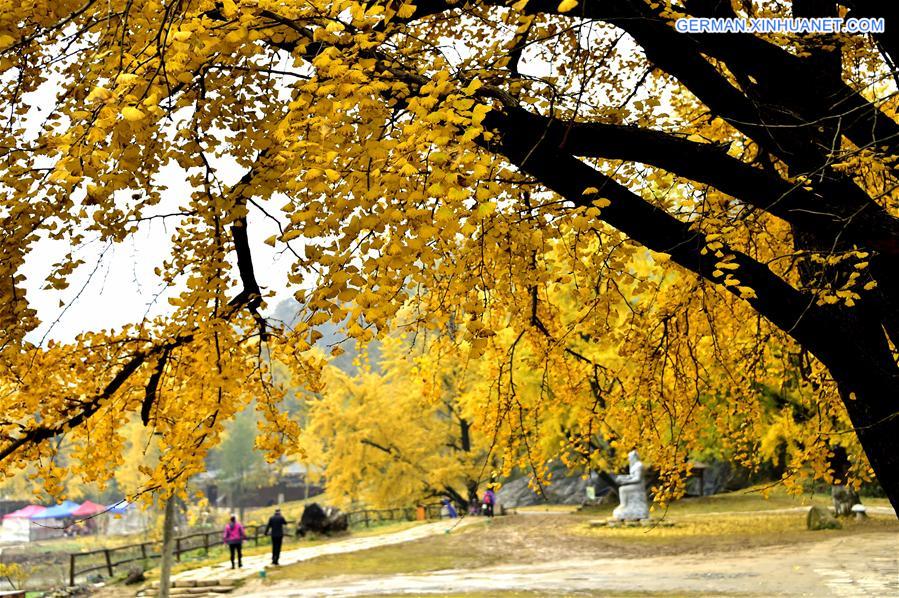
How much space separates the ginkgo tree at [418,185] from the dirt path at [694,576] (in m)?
4.26

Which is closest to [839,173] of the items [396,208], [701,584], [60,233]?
[396,208]

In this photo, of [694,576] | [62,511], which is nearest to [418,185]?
[694,576]

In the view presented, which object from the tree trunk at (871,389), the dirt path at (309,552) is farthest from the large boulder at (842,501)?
the tree trunk at (871,389)

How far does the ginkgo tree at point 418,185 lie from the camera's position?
Result: 3064mm

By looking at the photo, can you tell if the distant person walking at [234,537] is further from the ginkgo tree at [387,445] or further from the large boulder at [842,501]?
the large boulder at [842,501]

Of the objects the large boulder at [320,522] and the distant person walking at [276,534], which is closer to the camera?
the distant person walking at [276,534]

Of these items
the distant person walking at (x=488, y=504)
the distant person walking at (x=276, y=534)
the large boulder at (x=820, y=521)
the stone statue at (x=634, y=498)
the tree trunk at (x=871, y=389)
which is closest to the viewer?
the tree trunk at (x=871, y=389)

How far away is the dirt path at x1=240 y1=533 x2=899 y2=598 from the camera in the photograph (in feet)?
34.6

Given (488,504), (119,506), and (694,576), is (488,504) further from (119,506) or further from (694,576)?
(119,506)

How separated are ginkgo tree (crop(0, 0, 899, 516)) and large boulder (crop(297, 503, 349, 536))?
20.7 metres

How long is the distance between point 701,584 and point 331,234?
1018cm

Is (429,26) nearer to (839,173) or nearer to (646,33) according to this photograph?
(646,33)

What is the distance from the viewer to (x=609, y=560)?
1558cm

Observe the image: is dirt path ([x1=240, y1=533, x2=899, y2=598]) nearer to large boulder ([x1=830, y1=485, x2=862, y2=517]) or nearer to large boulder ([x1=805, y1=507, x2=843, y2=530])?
large boulder ([x1=805, y1=507, x2=843, y2=530])
